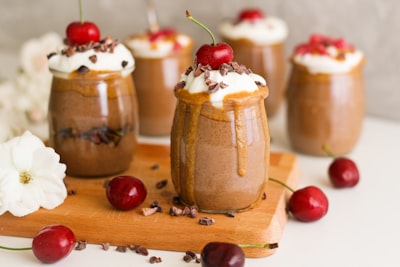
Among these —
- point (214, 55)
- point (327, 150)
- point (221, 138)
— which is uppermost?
point (214, 55)

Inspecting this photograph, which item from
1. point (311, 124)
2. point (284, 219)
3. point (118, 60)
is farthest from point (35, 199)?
point (311, 124)

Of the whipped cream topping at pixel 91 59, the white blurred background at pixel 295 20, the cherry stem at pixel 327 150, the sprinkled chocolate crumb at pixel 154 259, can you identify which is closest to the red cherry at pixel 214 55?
the whipped cream topping at pixel 91 59

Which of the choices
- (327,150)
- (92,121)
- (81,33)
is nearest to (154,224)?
(92,121)

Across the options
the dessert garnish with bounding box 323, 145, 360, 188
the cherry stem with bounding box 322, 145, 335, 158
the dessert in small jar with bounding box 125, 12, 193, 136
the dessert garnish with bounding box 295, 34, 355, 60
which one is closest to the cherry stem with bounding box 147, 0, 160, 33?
the dessert in small jar with bounding box 125, 12, 193, 136

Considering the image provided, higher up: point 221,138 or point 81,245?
point 221,138

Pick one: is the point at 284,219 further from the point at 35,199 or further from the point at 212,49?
the point at 35,199

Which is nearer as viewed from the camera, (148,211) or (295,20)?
(148,211)

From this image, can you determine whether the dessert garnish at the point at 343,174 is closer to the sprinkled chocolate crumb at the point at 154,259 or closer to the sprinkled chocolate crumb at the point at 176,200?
the sprinkled chocolate crumb at the point at 176,200

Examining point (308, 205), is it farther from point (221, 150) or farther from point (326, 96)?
point (326, 96)
